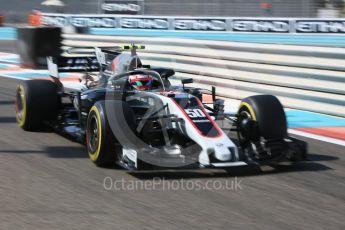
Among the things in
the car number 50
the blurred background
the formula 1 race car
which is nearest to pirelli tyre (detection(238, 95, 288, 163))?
the formula 1 race car

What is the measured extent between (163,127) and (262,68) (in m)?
4.77

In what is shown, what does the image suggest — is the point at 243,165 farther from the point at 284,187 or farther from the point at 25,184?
the point at 25,184

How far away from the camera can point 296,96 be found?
10234 mm

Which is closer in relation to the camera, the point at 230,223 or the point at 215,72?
the point at 230,223

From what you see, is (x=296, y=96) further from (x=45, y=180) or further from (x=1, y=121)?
(x=45, y=180)

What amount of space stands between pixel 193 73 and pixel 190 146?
6.05m

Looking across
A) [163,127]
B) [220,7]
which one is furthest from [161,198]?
[220,7]

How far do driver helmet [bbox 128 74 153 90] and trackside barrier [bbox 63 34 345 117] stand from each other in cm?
350

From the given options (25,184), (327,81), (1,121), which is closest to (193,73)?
(327,81)

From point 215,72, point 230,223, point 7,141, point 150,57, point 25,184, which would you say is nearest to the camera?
point 230,223

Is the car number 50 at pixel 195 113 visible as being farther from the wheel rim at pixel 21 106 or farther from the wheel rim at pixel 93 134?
the wheel rim at pixel 21 106

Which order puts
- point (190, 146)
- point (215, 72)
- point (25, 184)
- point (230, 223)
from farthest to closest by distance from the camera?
point (215, 72), point (190, 146), point (25, 184), point (230, 223)

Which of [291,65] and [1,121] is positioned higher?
[291,65]

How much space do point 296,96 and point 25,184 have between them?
18.5ft
